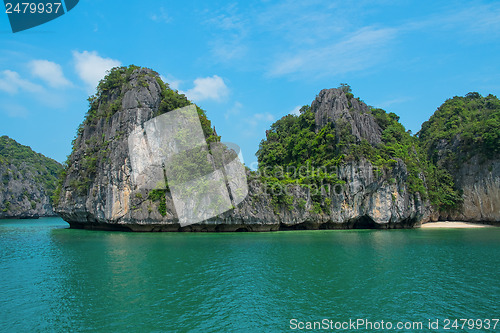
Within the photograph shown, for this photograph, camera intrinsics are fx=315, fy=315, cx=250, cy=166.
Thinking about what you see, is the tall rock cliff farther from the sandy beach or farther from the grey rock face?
the sandy beach

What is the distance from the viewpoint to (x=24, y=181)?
66625 mm

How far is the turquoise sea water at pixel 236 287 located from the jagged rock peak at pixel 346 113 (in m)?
20.3

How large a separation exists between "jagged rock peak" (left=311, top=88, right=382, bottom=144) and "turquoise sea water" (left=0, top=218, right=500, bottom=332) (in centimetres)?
2028

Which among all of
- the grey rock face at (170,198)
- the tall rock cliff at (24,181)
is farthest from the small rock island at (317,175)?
the tall rock cliff at (24,181)

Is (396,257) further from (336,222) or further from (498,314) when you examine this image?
(336,222)

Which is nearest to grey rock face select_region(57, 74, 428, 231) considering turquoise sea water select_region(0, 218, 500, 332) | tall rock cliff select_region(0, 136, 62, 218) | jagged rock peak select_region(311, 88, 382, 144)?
jagged rock peak select_region(311, 88, 382, 144)

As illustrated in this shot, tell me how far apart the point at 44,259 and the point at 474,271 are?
21496mm

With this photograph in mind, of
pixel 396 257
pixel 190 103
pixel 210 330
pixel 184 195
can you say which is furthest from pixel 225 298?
pixel 190 103

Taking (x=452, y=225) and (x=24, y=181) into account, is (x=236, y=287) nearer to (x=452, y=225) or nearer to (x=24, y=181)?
(x=452, y=225)

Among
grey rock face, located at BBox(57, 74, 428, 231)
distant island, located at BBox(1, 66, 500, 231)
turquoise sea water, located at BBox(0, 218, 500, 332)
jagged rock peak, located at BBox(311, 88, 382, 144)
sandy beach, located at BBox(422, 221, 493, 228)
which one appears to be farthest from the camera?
jagged rock peak, located at BBox(311, 88, 382, 144)

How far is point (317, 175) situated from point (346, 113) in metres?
9.13

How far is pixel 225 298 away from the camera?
36.1 feet

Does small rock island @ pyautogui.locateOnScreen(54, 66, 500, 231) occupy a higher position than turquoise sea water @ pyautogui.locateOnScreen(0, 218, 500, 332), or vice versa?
small rock island @ pyautogui.locateOnScreen(54, 66, 500, 231)

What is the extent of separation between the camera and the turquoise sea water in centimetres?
937
